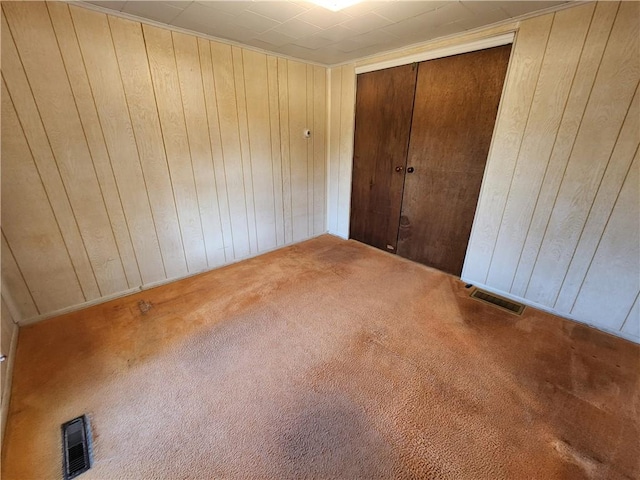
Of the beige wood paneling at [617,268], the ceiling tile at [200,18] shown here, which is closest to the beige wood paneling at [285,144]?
the ceiling tile at [200,18]

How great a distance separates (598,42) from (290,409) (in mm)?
2856

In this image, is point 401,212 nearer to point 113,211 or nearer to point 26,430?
point 113,211

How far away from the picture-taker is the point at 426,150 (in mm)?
2695

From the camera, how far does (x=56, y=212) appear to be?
1983 mm

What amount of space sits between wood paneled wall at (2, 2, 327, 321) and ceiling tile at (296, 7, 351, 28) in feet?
2.84

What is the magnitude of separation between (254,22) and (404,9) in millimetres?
1079

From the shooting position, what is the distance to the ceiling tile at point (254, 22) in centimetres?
191

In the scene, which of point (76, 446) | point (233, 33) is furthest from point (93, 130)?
point (76, 446)

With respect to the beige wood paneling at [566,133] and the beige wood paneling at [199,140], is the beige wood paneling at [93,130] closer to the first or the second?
the beige wood paneling at [199,140]

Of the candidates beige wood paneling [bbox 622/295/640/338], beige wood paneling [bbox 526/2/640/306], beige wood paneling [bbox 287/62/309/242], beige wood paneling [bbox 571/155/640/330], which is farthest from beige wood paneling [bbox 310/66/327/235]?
→ beige wood paneling [bbox 622/295/640/338]

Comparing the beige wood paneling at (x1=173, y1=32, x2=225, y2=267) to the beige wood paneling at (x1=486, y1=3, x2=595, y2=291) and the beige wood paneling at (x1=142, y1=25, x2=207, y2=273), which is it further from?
the beige wood paneling at (x1=486, y1=3, x2=595, y2=291)

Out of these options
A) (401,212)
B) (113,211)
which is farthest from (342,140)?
(113,211)

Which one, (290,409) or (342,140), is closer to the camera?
(290,409)

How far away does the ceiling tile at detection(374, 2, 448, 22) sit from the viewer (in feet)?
5.77
